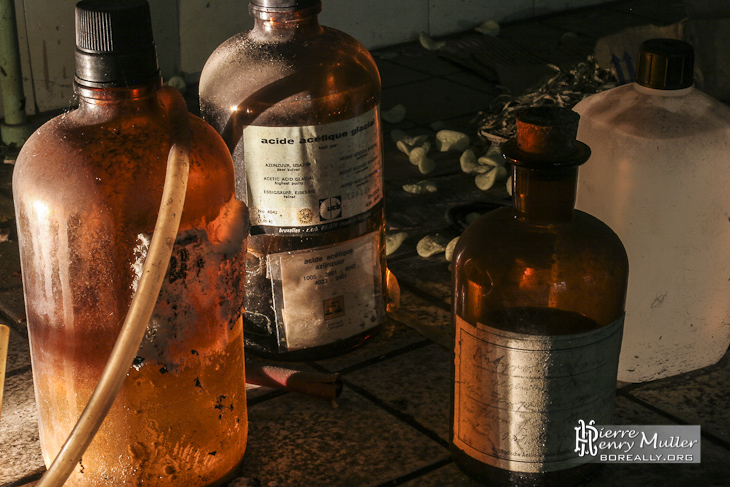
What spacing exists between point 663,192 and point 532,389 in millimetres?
330

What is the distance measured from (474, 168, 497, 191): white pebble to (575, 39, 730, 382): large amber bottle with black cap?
2.09 ft

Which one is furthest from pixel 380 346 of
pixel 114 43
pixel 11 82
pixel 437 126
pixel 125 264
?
pixel 11 82

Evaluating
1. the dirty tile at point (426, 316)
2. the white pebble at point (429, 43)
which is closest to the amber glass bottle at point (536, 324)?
the dirty tile at point (426, 316)

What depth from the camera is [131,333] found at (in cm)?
75

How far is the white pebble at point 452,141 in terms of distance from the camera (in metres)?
2.01

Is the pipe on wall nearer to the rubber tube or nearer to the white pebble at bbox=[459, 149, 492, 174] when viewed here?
the white pebble at bbox=[459, 149, 492, 174]

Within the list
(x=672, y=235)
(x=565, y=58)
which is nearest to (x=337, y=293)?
Result: (x=672, y=235)

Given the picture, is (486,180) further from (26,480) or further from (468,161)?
(26,480)

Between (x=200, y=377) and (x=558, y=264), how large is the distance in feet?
1.20

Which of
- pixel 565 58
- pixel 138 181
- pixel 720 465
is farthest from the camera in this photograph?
pixel 565 58

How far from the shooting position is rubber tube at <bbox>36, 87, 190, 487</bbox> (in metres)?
0.75

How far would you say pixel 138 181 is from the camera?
2.65ft

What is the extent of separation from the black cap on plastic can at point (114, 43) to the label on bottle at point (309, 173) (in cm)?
30

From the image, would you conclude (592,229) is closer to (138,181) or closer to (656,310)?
(656,310)
